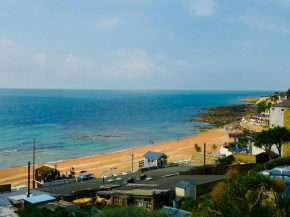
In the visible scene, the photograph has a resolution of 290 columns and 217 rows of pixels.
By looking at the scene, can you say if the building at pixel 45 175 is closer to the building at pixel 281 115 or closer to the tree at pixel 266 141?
the tree at pixel 266 141

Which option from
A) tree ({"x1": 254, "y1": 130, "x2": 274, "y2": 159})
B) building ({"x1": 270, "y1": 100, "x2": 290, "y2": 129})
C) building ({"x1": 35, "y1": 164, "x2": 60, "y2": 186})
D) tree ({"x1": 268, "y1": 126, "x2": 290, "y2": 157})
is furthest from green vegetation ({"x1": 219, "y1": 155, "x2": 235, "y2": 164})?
building ({"x1": 35, "y1": 164, "x2": 60, "y2": 186})

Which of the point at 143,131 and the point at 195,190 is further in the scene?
the point at 143,131

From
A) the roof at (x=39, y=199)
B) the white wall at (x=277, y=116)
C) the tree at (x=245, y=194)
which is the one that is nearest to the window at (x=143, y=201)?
the roof at (x=39, y=199)

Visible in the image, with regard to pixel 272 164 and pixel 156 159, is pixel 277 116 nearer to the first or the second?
pixel 272 164

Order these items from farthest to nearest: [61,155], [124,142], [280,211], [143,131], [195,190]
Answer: [143,131] < [124,142] < [61,155] < [195,190] < [280,211]

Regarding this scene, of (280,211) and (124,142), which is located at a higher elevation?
(280,211)

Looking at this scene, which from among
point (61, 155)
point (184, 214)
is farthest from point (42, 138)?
point (184, 214)

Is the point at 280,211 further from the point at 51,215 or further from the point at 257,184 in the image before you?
the point at 51,215
